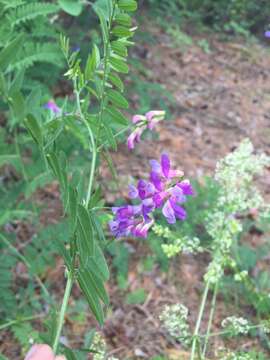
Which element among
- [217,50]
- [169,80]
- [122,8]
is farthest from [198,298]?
[217,50]

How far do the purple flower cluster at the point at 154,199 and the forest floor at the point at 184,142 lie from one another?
1.19 metres

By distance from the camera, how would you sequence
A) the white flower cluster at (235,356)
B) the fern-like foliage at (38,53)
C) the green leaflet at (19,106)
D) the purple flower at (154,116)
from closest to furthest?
1. the green leaflet at (19,106)
2. the purple flower at (154,116)
3. the white flower cluster at (235,356)
4. the fern-like foliage at (38,53)

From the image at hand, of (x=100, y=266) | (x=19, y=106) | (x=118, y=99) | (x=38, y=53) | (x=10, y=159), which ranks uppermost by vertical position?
(x=19, y=106)

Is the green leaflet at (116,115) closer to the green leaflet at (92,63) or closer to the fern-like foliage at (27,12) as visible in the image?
the green leaflet at (92,63)

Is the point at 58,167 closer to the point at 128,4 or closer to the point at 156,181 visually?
the point at 156,181

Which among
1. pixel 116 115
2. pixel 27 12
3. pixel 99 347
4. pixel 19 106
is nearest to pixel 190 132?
pixel 27 12

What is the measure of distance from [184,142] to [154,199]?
2.71 m

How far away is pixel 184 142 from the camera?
12.4ft

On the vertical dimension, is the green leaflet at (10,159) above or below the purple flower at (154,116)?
below

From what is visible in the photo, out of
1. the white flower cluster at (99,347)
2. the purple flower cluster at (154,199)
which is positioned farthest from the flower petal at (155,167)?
the white flower cluster at (99,347)

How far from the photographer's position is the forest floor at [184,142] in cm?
238

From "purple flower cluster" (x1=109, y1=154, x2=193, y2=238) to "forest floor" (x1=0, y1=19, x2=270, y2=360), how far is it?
1.19 meters

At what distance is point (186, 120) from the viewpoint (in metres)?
4.08

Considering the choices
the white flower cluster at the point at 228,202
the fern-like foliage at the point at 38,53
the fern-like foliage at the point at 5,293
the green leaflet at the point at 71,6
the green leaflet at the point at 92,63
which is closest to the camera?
the green leaflet at the point at 92,63
